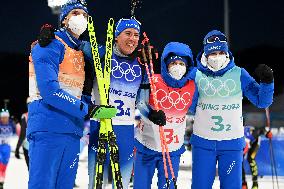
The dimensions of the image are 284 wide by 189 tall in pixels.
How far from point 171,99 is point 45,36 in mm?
1714

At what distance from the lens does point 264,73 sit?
5090 mm

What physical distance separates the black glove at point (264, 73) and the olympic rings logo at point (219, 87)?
1.15ft

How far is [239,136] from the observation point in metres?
5.39

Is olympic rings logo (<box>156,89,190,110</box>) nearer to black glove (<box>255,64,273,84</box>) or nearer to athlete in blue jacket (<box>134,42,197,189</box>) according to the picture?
athlete in blue jacket (<box>134,42,197,189</box>)

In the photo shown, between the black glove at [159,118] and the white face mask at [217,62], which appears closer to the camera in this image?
the black glove at [159,118]

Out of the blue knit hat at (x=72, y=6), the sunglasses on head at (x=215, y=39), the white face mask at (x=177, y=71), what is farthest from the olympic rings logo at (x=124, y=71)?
the sunglasses on head at (x=215, y=39)

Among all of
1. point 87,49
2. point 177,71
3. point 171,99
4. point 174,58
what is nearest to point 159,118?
point 171,99

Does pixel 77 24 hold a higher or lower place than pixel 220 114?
higher

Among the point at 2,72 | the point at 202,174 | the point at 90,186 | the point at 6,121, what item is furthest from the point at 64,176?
the point at 2,72

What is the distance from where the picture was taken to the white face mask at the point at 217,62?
5.31m

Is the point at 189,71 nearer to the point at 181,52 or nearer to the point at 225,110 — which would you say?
the point at 181,52

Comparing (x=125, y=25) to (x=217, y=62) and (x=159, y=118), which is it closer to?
(x=159, y=118)

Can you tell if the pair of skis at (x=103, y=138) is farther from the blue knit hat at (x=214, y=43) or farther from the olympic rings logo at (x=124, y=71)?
the blue knit hat at (x=214, y=43)

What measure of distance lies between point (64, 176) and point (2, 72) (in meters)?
57.5
